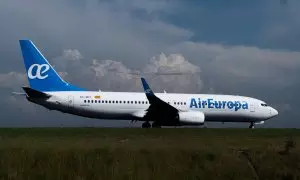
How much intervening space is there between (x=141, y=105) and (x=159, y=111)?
6.54 ft

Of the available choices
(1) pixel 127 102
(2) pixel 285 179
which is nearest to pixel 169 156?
(2) pixel 285 179

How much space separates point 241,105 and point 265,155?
26337mm

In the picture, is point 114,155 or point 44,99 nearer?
point 114,155

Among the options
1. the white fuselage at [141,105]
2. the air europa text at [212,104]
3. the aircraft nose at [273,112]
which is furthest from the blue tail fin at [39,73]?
the aircraft nose at [273,112]

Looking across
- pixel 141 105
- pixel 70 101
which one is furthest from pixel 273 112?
pixel 70 101

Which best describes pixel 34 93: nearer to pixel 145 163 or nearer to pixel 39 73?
pixel 39 73

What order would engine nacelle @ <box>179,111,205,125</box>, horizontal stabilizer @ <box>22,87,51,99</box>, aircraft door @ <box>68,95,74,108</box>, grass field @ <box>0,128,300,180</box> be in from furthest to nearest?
1. aircraft door @ <box>68,95,74,108</box>
2. engine nacelle @ <box>179,111,205,125</box>
3. horizontal stabilizer @ <box>22,87,51,99</box>
4. grass field @ <box>0,128,300,180</box>

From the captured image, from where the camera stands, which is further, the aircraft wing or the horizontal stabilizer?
the aircraft wing

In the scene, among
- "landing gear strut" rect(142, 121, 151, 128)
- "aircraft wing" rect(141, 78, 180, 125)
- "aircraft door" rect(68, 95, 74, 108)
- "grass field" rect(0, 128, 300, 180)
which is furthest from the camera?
"landing gear strut" rect(142, 121, 151, 128)

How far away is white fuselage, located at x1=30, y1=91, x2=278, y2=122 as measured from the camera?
35.7 m

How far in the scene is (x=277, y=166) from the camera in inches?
481

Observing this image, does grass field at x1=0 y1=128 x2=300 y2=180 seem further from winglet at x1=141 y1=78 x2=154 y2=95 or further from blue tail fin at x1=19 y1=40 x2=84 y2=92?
blue tail fin at x1=19 y1=40 x2=84 y2=92

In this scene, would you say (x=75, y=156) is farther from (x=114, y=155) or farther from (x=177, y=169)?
(x=177, y=169)

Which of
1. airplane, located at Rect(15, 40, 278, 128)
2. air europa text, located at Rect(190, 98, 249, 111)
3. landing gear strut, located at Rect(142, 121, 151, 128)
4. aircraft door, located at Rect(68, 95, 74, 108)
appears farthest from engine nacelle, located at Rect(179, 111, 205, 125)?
aircraft door, located at Rect(68, 95, 74, 108)
